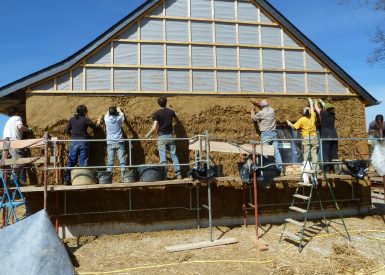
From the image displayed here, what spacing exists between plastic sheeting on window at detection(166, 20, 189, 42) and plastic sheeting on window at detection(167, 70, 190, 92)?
3.08 ft

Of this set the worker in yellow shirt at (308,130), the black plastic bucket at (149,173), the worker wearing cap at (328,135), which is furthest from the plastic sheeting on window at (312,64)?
the black plastic bucket at (149,173)

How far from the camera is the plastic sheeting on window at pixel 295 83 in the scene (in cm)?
1055

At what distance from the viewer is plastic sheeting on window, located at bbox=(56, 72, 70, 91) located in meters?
8.98

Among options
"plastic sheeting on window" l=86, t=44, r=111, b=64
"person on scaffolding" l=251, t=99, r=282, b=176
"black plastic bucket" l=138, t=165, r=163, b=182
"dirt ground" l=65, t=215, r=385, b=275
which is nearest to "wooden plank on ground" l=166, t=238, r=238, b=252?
"dirt ground" l=65, t=215, r=385, b=275

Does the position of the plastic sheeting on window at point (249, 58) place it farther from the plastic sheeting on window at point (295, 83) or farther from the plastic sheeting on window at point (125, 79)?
the plastic sheeting on window at point (125, 79)

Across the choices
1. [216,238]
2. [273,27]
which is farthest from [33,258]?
[273,27]

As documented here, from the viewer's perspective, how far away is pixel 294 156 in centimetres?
1062

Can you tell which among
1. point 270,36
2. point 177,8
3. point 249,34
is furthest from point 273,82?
point 177,8

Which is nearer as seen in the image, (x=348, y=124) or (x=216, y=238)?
(x=216, y=238)

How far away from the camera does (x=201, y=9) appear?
399 inches

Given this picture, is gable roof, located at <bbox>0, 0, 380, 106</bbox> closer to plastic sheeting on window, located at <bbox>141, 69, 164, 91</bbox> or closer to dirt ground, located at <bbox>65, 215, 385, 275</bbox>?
plastic sheeting on window, located at <bbox>141, 69, 164, 91</bbox>

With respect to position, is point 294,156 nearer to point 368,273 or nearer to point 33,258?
point 368,273

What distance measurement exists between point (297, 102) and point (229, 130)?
2.34m

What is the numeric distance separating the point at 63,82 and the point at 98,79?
0.87 m
